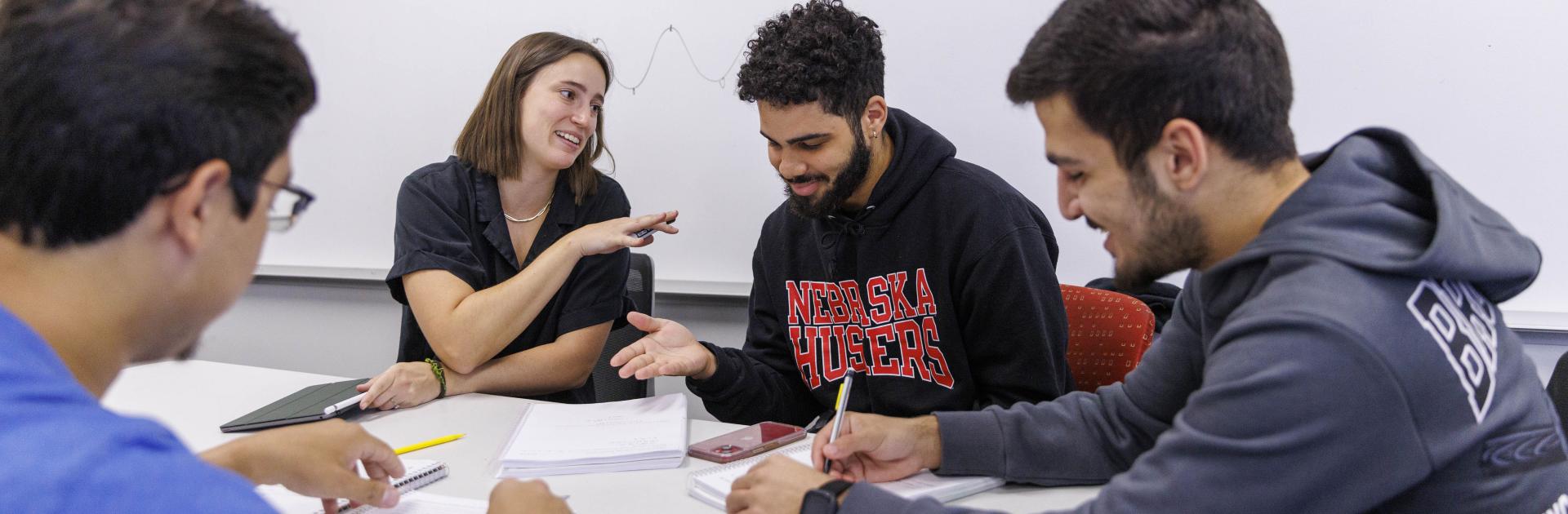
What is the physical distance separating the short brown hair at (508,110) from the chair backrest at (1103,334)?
3.43ft

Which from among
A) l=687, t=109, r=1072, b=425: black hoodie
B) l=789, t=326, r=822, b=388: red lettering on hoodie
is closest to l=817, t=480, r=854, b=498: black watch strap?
l=687, t=109, r=1072, b=425: black hoodie

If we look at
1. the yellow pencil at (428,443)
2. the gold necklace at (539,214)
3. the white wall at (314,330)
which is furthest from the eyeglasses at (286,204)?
the white wall at (314,330)

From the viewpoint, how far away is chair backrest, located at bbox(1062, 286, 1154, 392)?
163cm

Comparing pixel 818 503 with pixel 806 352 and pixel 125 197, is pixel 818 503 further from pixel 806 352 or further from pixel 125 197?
pixel 806 352

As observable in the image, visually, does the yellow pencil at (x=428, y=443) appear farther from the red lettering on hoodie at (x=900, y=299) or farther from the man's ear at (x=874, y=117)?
the man's ear at (x=874, y=117)

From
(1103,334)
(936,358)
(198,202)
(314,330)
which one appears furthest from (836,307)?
(314,330)

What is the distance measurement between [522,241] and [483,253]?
8 centimetres

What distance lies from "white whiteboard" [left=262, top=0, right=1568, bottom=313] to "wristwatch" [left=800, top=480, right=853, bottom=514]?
0.81 m

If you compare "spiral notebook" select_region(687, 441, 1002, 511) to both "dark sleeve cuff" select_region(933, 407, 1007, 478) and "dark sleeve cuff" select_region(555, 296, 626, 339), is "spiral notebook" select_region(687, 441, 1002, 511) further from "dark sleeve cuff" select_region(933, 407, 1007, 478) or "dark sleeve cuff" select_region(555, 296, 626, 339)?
"dark sleeve cuff" select_region(555, 296, 626, 339)

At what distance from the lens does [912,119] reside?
1.77 metres

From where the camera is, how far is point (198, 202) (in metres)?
0.69

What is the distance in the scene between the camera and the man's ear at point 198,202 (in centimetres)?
68

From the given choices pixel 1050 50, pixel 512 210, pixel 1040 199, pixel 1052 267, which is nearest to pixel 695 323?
pixel 512 210

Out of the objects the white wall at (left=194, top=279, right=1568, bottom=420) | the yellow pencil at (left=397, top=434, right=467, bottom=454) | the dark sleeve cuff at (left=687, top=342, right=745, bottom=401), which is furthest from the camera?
the white wall at (left=194, top=279, right=1568, bottom=420)
